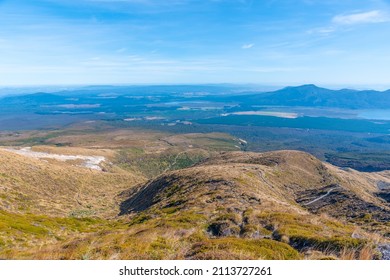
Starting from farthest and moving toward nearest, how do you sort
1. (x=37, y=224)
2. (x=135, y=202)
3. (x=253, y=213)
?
1. (x=135, y=202)
2. (x=37, y=224)
3. (x=253, y=213)

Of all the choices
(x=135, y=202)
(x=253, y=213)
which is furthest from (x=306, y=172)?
(x=253, y=213)

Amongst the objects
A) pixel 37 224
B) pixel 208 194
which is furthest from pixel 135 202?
pixel 37 224

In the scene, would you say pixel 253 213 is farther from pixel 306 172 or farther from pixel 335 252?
pixel 306 172

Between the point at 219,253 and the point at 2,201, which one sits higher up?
the point at 219,253

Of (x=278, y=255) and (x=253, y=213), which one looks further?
(x=253, y=213)

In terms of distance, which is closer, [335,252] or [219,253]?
[219,253]

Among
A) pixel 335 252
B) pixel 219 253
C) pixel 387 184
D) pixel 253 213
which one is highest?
pixel 219 253

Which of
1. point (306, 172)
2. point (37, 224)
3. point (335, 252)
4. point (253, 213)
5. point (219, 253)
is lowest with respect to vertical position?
point (306, 172)

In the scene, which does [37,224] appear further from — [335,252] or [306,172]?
[306,172]

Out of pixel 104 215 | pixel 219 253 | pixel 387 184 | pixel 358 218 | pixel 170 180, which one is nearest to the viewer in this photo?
pixel 219 253
